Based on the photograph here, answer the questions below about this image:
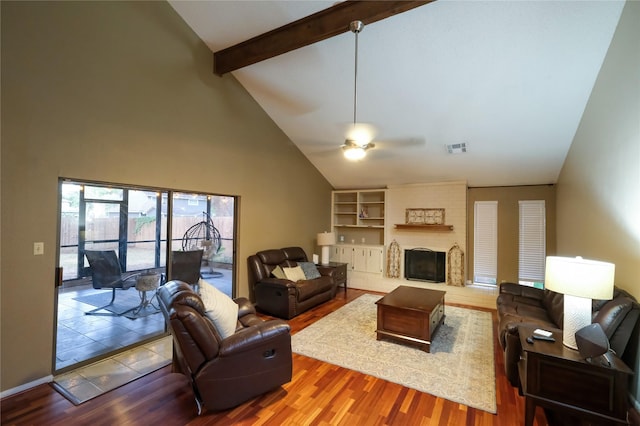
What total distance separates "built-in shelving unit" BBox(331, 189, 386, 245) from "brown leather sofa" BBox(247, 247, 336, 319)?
2.02 meters

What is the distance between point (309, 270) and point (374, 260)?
1.95 m

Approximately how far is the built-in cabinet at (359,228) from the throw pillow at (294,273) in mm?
2016

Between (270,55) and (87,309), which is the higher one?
(270,55)

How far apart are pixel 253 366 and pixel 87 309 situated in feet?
7.56

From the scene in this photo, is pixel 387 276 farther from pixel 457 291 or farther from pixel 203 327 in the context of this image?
pixel 203 327

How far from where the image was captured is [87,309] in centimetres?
328

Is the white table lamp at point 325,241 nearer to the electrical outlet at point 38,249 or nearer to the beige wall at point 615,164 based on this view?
the beige wall at point 615,164

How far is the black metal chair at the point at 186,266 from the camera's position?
395 centimetres

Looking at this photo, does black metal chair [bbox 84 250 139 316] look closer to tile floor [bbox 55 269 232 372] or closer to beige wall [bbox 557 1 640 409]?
tile floor [bbox 55 269 232 372]

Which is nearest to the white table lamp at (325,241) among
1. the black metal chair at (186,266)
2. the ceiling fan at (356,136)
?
the ceiling fan at (356,136)

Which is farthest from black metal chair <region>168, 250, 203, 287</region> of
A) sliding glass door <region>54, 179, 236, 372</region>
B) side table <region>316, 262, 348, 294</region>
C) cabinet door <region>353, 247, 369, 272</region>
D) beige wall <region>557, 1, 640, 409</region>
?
beige wall <region>557, 1, 640, 409</region>

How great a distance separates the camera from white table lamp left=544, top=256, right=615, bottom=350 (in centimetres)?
203

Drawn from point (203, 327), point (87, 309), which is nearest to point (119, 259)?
point (87, 309)

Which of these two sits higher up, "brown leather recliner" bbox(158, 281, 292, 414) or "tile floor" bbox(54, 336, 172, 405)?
"brown leather recliner" bbox(158, 281, 292, 414)
